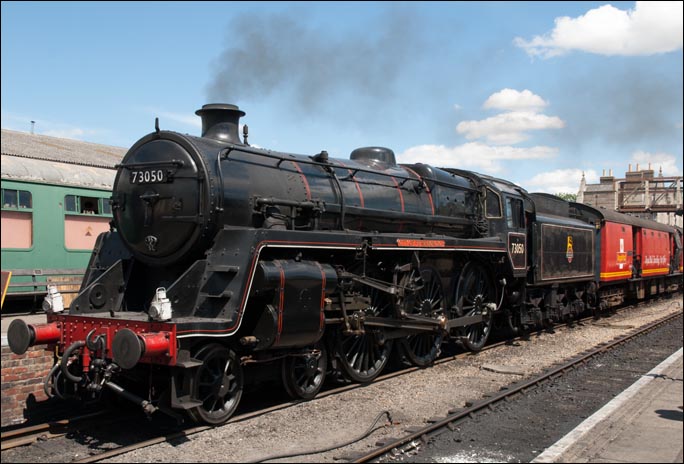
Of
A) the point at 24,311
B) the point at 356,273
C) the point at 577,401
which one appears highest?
the point at 356,273

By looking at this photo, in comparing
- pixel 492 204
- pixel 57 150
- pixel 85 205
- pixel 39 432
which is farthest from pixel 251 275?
pixel 57 150

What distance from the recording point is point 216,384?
6301mm

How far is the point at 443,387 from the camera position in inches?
329

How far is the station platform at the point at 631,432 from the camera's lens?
16.7 ft

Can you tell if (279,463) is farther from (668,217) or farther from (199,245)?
(668,217)

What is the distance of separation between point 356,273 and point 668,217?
148ft

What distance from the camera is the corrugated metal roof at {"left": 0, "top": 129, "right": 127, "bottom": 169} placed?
14.6 metres

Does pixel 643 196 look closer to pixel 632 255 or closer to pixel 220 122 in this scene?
pixel 632 255

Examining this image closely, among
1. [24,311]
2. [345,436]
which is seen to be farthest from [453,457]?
[24,311]

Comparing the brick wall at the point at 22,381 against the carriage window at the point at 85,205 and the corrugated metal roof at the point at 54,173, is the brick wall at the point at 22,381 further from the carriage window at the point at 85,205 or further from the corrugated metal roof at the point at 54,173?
the carriage window at the point at 85,205

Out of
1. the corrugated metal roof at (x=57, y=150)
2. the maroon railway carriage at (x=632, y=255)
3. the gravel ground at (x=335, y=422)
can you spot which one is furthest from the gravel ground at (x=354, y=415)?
the corrugated metal roof at (x=57, y=150)

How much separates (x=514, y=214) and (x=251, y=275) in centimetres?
730

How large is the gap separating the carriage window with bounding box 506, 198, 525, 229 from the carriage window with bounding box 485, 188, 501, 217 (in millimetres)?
273

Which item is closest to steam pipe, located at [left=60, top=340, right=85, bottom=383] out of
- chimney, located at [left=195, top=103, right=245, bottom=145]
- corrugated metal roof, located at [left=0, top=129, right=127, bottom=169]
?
chimney, located at [left=195, top=103, right=245, bottom=145]
